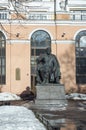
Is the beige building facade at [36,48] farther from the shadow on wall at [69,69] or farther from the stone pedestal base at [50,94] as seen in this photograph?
the stone pedestal base at [50,94]

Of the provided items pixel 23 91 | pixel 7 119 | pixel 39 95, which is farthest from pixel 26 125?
pixel 23 91

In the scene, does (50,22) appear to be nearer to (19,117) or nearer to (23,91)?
(23,91)

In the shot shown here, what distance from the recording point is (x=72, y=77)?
139ft

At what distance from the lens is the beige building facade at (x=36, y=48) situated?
42.3 m

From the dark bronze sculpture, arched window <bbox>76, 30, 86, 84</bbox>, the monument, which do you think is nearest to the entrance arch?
arched window <bbox>76, 30, 86, 84</bbox>

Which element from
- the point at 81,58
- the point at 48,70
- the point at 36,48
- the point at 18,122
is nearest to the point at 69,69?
the point at 81,58

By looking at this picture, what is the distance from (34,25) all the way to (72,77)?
20.3 feet

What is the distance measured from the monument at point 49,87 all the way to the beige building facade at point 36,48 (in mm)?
18042

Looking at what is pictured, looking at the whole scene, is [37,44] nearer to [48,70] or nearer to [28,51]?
[28,51]

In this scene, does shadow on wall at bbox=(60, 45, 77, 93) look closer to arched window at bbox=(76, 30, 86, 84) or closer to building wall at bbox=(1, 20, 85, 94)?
building wall at bbox=(1, 20, 85, 94)

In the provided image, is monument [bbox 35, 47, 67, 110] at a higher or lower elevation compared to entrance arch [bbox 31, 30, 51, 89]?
lower

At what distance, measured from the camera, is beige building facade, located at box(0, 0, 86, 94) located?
4228 cm

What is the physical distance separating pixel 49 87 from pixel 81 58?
806 inches

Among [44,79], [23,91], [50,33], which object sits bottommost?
[23,91]
